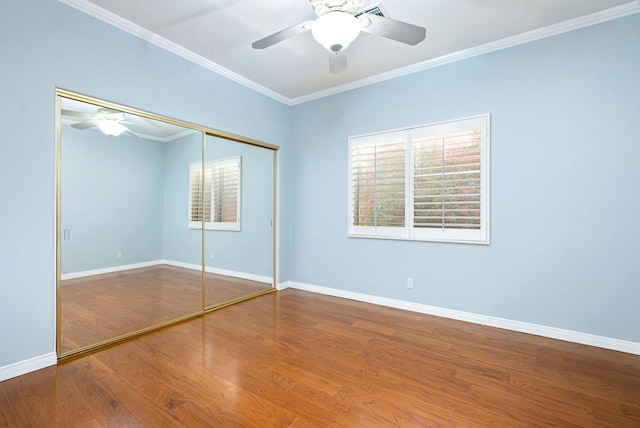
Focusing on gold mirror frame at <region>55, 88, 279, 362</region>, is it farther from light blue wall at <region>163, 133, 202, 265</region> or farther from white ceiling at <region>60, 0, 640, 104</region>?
white ceiling at <region>60, 0, 640, 104</region>

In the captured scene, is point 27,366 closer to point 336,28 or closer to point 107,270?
point 107,270

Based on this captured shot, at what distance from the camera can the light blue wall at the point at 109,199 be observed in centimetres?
237

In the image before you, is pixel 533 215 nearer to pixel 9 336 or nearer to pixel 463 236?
pixel 463 236

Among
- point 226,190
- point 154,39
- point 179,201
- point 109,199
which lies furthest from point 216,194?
point 154,39

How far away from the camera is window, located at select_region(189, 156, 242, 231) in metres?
3.34

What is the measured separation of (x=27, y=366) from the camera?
6.75 feet

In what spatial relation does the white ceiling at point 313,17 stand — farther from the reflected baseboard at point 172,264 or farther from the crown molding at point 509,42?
the reflected baseboard at point 172,264

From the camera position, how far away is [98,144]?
8.38 feet

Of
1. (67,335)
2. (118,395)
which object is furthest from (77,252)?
(118,395)

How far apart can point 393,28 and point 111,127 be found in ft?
8.48

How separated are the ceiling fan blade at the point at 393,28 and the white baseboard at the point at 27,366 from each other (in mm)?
3376

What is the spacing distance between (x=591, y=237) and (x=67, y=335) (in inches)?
181

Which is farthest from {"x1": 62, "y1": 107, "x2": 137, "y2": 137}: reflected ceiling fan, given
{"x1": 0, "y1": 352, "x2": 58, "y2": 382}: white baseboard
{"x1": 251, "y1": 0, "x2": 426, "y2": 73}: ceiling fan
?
{"x1": 0, "y1": 352, "x2": 58, "y2": 382}: white baseboard

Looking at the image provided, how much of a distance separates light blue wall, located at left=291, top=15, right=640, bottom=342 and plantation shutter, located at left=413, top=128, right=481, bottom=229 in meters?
0.19
